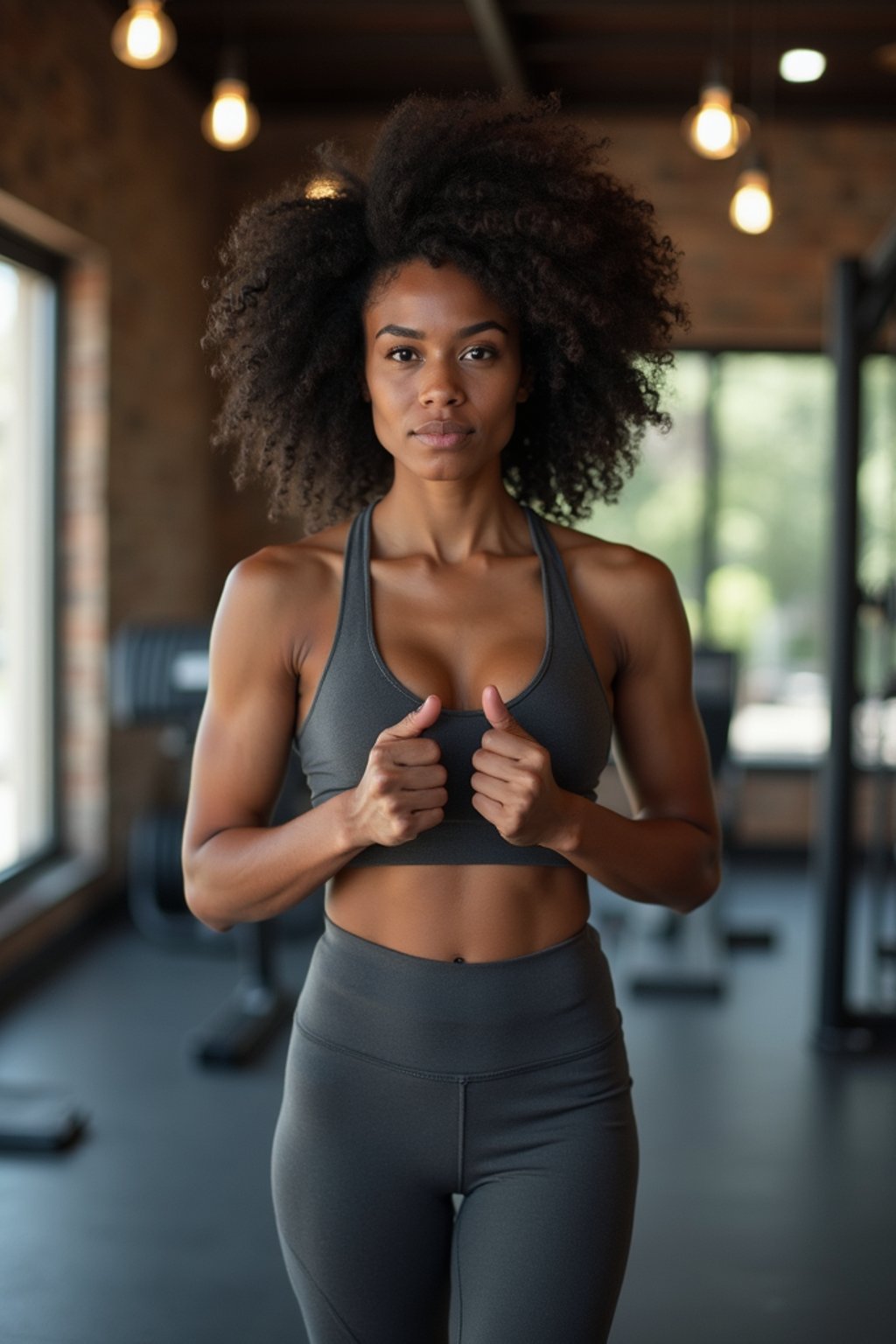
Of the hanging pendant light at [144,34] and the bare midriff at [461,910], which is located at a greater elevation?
the hanging pendant light at [144,34]

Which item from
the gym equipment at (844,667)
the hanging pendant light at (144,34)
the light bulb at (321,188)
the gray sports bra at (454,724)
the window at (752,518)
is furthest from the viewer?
the window at (752,518)

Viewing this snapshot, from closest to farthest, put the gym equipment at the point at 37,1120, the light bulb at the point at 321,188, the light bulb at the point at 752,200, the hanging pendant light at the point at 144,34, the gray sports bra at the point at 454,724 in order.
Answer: the gray sports bra at the point at 454,724, the light bulb at the point at 321,188, the gym equipment at the point at 37,1120, the hanging pendant light at the point at 144,34, the light bulb at the point at 752,200

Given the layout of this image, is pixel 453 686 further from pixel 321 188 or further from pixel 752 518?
pixel 752 518

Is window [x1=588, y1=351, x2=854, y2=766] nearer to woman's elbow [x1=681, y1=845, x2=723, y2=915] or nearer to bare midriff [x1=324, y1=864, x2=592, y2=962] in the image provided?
woman's elbow [x1=681, y1=845, x2=723, y2=915]

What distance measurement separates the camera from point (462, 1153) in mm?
1380

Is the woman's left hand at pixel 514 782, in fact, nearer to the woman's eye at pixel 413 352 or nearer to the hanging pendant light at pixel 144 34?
the woman's eye at pixel 413 352

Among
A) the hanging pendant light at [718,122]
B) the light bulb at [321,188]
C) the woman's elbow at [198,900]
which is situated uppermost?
the hanging pendant light at [718,122]

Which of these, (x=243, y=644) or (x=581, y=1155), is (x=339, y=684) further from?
(x=581, y=1155)

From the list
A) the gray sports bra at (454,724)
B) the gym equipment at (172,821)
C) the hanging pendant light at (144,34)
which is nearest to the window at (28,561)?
the gym equipment at (172,821)

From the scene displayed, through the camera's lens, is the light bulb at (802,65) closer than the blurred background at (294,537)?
No

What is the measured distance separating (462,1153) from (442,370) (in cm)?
77

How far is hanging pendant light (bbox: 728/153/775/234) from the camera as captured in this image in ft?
15.1

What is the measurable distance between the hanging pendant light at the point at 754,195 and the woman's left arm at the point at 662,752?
3482 mm

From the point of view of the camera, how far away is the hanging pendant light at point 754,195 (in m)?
4.61
